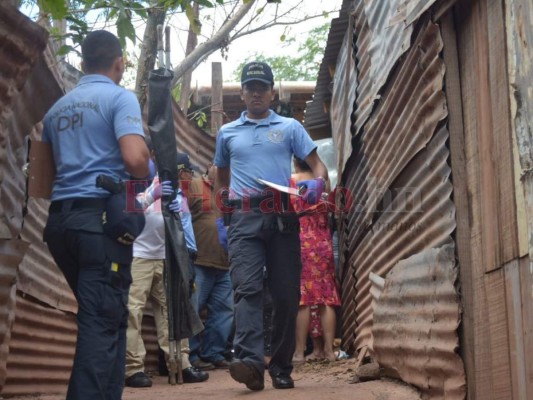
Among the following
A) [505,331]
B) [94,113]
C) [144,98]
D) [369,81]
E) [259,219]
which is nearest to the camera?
[505,331]

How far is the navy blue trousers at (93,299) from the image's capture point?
3.71 m

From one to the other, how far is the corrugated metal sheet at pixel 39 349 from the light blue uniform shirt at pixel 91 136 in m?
1.54

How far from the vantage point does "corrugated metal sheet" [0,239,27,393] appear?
4496 millimetres

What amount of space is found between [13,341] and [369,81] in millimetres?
3424

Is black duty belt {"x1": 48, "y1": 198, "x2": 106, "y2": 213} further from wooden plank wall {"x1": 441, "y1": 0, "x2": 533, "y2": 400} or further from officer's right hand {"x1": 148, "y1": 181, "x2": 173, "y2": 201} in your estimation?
wooden plank wall {"x1": 441, "y1": 0, "x2": 533, "y2": 400}

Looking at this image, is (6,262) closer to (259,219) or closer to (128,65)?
(259,219)

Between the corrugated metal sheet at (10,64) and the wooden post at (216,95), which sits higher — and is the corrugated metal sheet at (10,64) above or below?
below

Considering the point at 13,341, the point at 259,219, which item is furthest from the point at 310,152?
the point at 13,341

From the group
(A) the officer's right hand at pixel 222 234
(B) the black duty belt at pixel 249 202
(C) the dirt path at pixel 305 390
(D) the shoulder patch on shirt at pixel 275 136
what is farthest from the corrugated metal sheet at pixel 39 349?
(D) the shoulder patch on shirt at pixel 275 136

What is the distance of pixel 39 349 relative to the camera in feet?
18.5

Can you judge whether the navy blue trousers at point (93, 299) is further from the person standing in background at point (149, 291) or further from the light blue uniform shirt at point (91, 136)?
the person standing in background at point (149, 291)

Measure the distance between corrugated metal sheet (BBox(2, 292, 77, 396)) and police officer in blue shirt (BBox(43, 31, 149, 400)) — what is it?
140 centimetres

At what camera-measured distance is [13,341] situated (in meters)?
5.16

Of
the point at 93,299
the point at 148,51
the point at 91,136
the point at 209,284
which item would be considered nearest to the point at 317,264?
the point at 209,284
